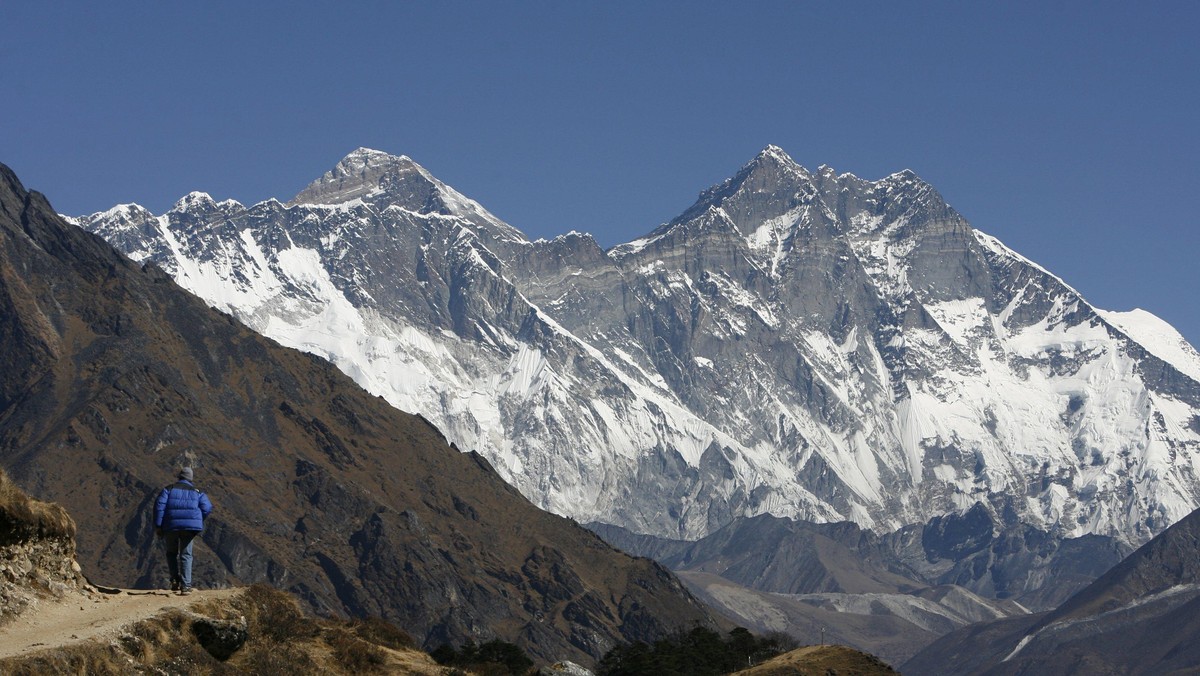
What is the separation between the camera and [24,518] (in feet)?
142

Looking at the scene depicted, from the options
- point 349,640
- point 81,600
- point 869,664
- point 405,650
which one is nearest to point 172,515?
point 81,600

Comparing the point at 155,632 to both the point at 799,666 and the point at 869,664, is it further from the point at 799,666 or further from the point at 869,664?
the point at 869,664

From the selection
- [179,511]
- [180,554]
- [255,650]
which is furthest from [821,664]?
[179,511]

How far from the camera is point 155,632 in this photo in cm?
4350

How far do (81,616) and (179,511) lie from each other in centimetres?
364

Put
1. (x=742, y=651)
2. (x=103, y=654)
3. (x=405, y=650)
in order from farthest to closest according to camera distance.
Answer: (x=742, y=651) → (x=405, y=650) → (x=103, y=654)

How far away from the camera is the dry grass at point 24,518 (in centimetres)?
4297

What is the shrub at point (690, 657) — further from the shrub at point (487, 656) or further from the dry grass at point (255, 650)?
the dry grass at point (255, 650)

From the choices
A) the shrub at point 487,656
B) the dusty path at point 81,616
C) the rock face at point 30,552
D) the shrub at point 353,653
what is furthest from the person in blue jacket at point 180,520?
the shrub at point 487,656

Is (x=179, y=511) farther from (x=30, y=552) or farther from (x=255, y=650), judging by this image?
(x=255, y=650)

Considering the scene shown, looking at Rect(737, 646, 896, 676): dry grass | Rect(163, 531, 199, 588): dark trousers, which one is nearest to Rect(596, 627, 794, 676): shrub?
Rect(737, 646, 896, 676): dry grass

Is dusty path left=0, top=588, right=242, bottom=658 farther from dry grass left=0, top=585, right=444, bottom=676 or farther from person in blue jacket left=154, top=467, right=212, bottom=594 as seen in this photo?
person in blue jacket left=154, top=467, right=212, bottom=594

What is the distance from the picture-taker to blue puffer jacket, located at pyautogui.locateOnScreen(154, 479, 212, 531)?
4616cm

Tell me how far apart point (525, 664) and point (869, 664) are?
35440 millimetres
